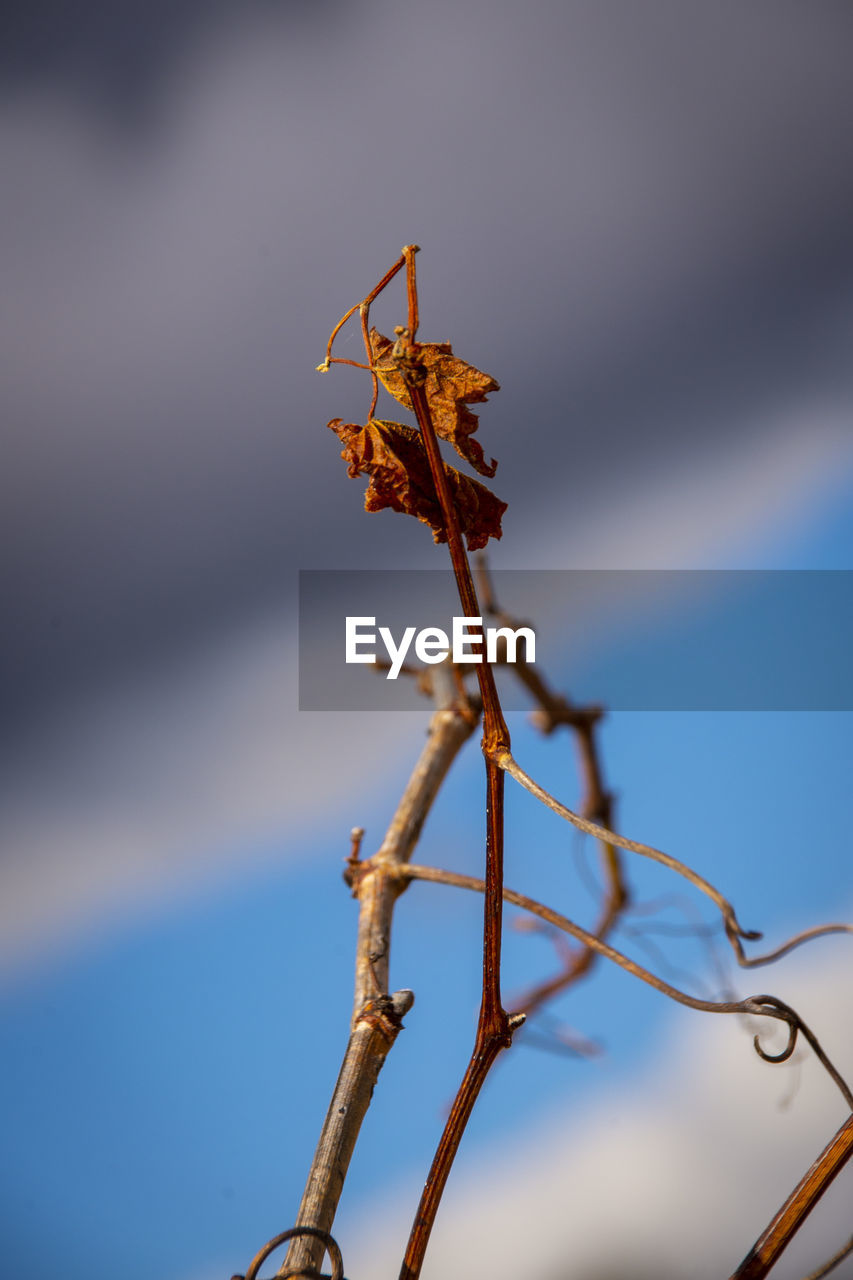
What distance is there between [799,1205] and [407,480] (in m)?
0.25

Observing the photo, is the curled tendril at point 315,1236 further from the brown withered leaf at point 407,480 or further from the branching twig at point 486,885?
the brown withered leaf at point 407,480

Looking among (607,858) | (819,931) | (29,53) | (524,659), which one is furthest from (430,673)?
(29,53)

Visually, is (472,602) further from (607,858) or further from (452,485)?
(607,858)

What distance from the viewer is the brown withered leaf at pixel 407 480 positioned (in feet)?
0.92

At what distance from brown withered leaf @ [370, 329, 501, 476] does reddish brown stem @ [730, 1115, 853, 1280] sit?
229mm

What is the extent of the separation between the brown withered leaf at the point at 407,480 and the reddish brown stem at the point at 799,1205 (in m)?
0.21

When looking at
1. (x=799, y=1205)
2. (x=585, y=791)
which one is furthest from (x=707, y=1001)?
(x=585, y=791)

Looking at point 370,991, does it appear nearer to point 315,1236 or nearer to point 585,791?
point 315,1236

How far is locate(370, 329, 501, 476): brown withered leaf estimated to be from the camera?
27 centimetres

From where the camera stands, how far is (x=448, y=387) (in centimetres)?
28

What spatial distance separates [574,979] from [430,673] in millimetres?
224

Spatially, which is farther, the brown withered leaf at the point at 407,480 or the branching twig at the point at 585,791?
the branching twig at the point at 585,791

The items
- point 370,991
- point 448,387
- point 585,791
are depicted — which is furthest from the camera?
point 585,791

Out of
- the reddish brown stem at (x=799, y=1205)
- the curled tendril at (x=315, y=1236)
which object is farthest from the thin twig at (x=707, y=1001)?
A: the curled tendril at (x=315, y=1236)
